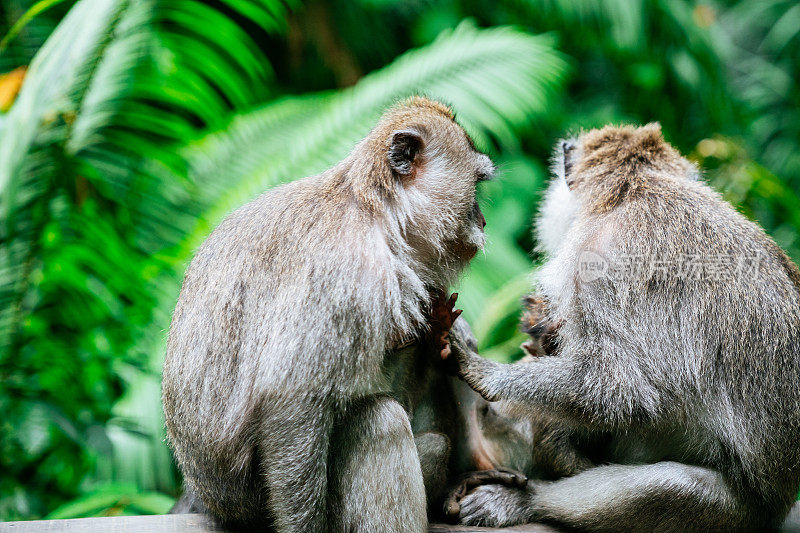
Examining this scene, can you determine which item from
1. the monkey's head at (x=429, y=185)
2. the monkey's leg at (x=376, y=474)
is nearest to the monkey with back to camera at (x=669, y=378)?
the monkey's head at (x=429, y=185)

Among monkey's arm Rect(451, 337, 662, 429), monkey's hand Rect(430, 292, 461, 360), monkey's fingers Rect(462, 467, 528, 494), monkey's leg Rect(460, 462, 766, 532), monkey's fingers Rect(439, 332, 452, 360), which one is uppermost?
monkey's hand Rect(430, 292, 461, 360)

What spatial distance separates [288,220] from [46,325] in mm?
2564

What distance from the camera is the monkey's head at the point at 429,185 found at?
287 centimetres

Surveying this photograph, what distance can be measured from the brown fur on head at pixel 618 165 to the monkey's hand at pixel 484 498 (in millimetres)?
1183

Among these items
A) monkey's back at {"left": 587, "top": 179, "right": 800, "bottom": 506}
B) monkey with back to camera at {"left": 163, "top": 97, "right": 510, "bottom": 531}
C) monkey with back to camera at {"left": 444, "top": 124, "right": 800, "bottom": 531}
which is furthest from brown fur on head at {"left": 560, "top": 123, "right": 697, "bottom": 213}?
monkey with back to camera at {"left": 163, "top": 97, "right": 510, "bottom": 531}

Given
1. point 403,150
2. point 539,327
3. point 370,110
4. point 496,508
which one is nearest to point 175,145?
point 370,110

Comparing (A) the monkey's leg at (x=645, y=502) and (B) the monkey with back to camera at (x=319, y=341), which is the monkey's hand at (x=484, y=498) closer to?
(A) the monkey's leg at (x=645, y=502)

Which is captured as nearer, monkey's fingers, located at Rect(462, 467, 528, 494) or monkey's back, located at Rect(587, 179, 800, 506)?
monkey's back, located at Rect(587, 179, 800, 506)

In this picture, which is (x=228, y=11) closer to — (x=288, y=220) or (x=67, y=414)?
(x=67, y=414)

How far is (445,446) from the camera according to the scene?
3021 millimetres

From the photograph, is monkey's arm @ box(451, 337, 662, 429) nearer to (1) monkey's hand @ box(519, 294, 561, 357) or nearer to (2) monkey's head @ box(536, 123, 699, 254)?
(1) monkey's hand @ box(519, 294, 561, 357)

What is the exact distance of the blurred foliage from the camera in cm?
421

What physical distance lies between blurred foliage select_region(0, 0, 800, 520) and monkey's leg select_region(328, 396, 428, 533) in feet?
4.35
